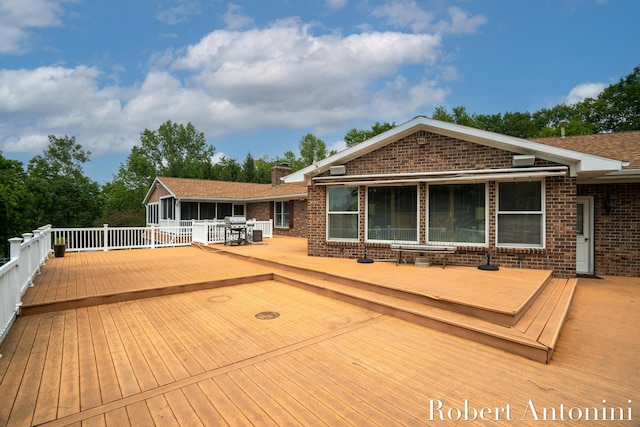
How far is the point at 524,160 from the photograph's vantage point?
6.95 metres

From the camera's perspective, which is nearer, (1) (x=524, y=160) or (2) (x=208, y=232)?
(1) (x=524, y=160)

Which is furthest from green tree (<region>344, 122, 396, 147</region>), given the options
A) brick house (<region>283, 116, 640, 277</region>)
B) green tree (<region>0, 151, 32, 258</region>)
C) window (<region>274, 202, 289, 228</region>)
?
green tree (<region>0, 151, 32, 258</region>)

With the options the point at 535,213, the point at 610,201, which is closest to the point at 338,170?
the point at 535,213

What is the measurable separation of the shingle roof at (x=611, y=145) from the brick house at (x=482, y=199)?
38 millimetres

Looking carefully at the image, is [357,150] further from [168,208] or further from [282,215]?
[168,208]

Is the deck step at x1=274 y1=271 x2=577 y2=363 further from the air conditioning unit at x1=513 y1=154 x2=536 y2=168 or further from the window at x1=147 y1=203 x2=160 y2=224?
the window at x1=147 y1=203 x2=160 y2=224

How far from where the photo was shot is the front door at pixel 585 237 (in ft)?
25.8

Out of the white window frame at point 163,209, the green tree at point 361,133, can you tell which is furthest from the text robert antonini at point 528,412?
the green tree at point 361,133

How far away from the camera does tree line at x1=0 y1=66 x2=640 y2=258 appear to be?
24.9 metres

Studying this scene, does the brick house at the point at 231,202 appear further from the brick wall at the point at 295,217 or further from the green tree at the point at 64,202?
the green tree at the point at 64,202

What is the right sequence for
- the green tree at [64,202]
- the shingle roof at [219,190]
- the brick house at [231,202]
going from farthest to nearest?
1. the green tree at [64,202]
2. the shingle roof at [219,190]
3. the brick house at [231,202]

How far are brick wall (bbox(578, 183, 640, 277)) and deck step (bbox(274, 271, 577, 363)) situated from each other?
2509 millimetres

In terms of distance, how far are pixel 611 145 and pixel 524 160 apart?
171 inches

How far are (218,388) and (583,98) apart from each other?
3929cm
